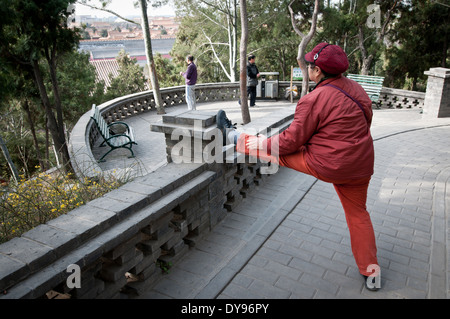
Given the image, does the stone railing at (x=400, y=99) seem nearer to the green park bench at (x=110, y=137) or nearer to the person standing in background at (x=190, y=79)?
the person standing in background at (x=190, y=79)

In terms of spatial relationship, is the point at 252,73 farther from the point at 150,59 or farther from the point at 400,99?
the point at 400,99

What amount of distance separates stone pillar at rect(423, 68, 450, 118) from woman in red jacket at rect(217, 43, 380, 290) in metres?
8.83

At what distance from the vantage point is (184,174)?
11.4 feet

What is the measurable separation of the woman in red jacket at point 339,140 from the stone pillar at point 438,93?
8831mm

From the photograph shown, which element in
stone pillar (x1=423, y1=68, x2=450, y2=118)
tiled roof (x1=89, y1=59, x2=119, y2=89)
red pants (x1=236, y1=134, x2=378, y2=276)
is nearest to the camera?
red pants (x1=236, y1=134, x2=378, y2=276)

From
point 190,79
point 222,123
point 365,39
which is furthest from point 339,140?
point 365,39

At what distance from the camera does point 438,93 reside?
10.3 metres

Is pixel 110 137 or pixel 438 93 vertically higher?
pixel 438 93

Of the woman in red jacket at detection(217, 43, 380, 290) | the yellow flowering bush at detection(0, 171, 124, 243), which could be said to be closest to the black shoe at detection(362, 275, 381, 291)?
the woman in red jacket at detection(217, 43, 380, 290)

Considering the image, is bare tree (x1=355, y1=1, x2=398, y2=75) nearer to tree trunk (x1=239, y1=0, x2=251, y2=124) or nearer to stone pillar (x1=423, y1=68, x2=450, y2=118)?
stone pillar (x1=423, y1=68, x2=450, y2=118)

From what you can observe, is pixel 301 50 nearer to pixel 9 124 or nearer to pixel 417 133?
pixel 417 133

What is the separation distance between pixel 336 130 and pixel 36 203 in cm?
297

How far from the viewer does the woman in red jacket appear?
2900 millimetres

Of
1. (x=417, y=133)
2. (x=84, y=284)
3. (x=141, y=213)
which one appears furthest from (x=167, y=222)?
(x=417, y=133)
